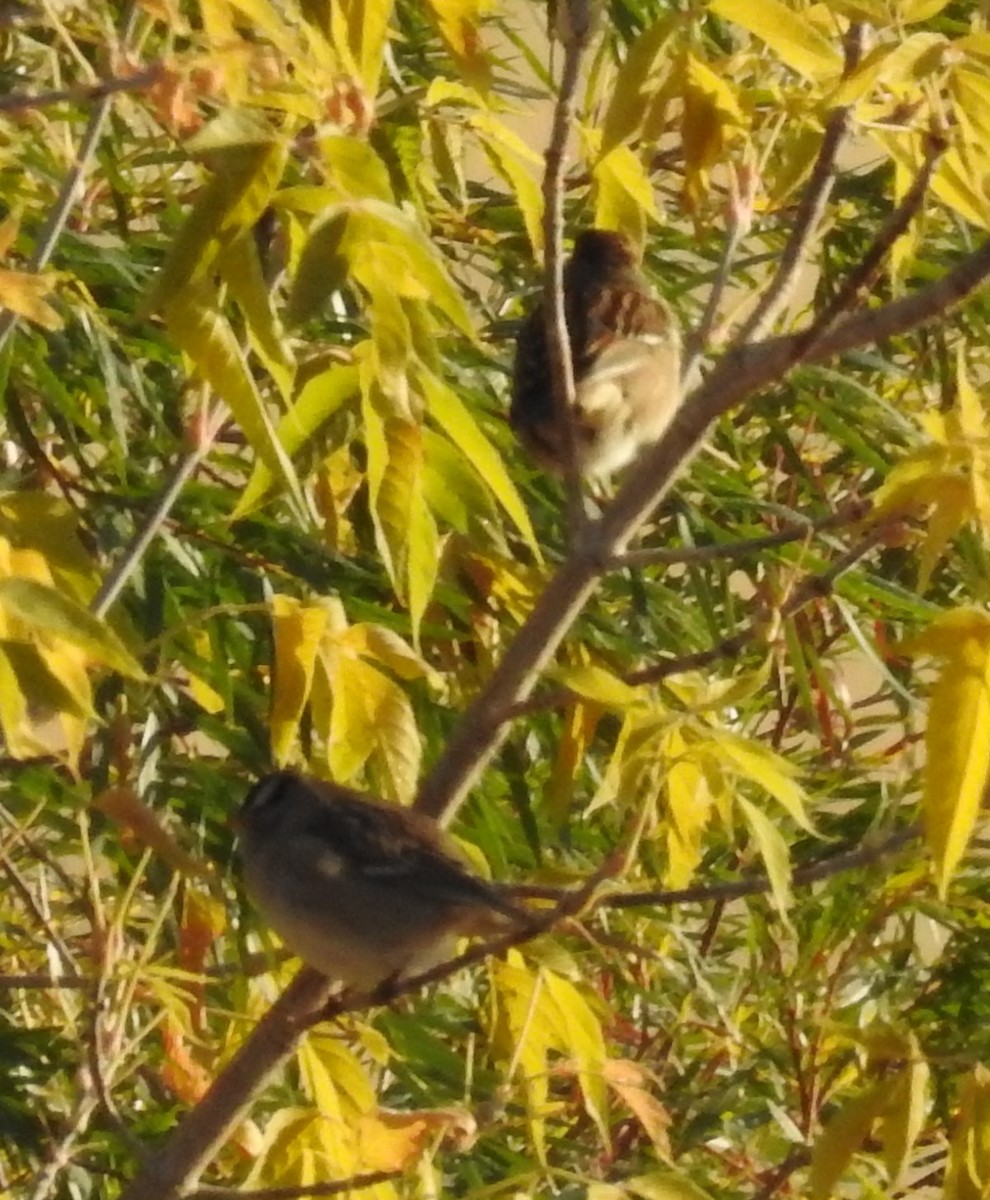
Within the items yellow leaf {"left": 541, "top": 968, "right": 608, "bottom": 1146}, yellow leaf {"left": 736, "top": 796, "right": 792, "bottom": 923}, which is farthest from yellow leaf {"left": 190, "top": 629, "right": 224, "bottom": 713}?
yellow leaf {"left": 736, "top": 796, "right": 792, "bottom": 923}

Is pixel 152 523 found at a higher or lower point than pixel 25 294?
lower

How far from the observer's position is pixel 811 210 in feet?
2.71

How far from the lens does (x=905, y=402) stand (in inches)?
73.2

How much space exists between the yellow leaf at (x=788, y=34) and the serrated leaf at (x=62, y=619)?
32 centimetres

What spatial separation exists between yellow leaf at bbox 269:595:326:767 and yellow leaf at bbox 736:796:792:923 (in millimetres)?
214

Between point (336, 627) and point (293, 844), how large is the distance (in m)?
0.51

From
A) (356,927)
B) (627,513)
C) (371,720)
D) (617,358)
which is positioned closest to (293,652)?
(371,720)

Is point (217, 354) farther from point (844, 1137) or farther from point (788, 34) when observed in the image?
point (844, 1137)

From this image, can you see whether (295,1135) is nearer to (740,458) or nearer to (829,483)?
(740,458)

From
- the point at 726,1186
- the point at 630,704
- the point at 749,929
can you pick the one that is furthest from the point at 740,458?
the point at 630,704

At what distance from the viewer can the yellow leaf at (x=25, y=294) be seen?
0.65 meters

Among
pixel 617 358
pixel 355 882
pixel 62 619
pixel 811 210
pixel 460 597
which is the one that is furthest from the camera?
pixel 617 358

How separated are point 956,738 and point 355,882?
2.50 ft

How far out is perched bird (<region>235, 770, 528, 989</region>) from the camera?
4.12 ft
